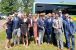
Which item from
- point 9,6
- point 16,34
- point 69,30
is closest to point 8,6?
point 9,6

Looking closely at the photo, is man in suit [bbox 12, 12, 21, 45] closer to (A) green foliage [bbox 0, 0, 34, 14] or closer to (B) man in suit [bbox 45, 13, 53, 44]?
(B) man in suit [bbox 45, 13, 53, 44]

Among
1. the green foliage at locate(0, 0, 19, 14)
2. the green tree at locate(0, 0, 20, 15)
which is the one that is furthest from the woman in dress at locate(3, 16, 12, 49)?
the green tree at locate(0, 0, 20, 15)

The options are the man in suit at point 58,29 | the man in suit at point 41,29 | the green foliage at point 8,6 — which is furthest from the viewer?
the green foliage at point 8,6

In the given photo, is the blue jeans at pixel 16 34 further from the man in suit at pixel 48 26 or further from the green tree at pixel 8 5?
the green tree at pixel 8 5

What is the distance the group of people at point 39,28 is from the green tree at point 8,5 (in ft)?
143

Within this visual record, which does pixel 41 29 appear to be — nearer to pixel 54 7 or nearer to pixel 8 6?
pixel 54 7

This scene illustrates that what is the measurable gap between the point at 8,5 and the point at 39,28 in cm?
4517

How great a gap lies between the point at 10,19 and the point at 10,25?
13.7 inches

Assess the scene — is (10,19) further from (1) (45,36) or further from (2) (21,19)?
(1) (45,36)

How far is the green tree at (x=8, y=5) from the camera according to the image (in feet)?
200

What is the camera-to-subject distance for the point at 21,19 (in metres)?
16.6

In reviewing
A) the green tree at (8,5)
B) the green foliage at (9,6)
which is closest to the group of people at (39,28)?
the green foliage at (9,6)

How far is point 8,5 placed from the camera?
61688 mm

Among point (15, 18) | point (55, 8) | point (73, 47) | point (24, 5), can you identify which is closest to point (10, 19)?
point (15, 18)
